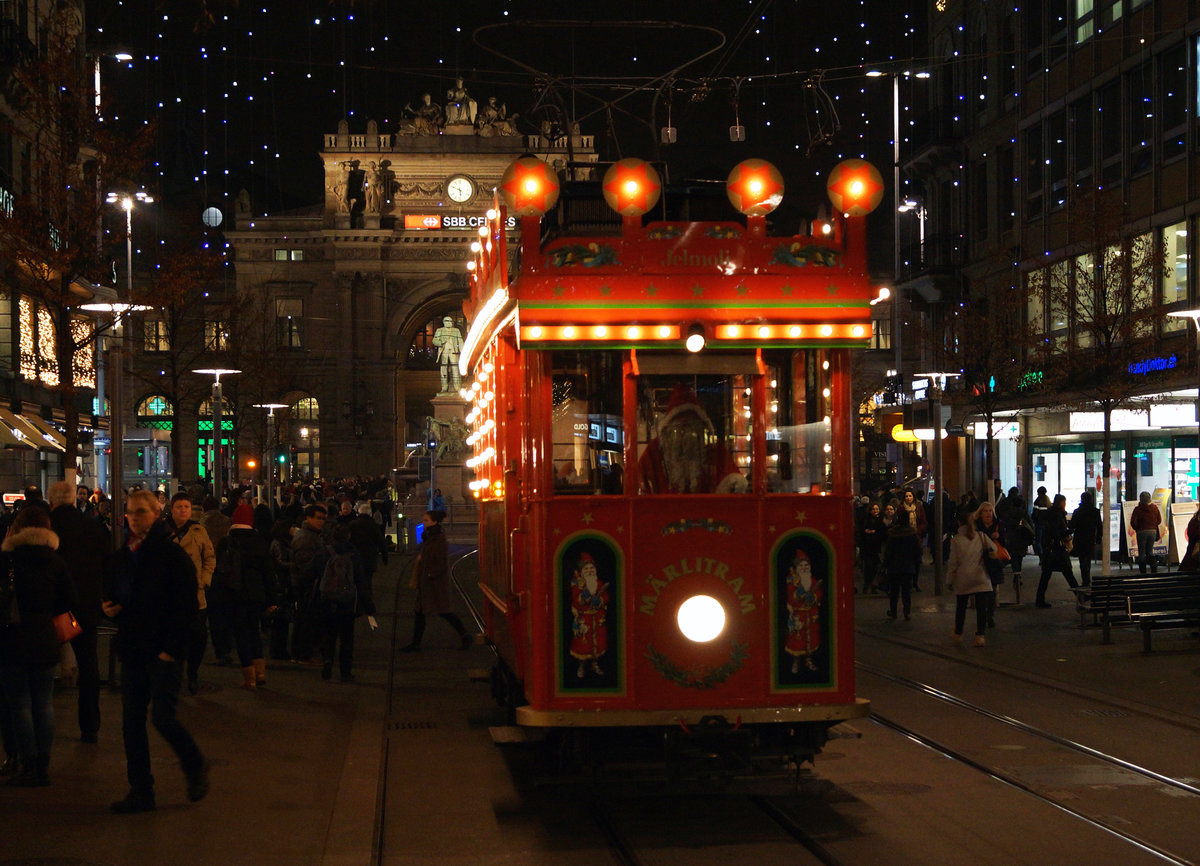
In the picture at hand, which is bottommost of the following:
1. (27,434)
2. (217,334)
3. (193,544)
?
(193,544)

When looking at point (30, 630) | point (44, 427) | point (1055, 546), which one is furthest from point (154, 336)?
point (30, 630)

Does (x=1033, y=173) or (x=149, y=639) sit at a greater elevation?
(x=1033, y=173)

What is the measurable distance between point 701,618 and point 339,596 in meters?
6.81

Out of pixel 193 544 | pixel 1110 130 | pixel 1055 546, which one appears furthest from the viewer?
pixel 1110 130

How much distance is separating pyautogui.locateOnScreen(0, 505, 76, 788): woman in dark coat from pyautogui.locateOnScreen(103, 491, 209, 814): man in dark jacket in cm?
83

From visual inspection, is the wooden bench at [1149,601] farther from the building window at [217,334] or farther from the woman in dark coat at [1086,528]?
the building window at [217,334]

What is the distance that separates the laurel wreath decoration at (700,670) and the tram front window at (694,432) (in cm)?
88

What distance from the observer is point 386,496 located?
51.7 m

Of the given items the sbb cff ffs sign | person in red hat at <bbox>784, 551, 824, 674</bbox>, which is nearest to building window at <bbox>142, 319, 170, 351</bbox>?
the sbb cff ffs sign

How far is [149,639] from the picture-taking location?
8539mm

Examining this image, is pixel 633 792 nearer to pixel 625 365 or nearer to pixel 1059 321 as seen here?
pixel 625 365

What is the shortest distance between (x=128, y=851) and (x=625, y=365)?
3.59 meters

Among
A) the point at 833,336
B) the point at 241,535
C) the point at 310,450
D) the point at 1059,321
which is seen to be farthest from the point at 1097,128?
Answer: the point at 310,450

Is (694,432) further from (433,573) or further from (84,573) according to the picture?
(433,573)
